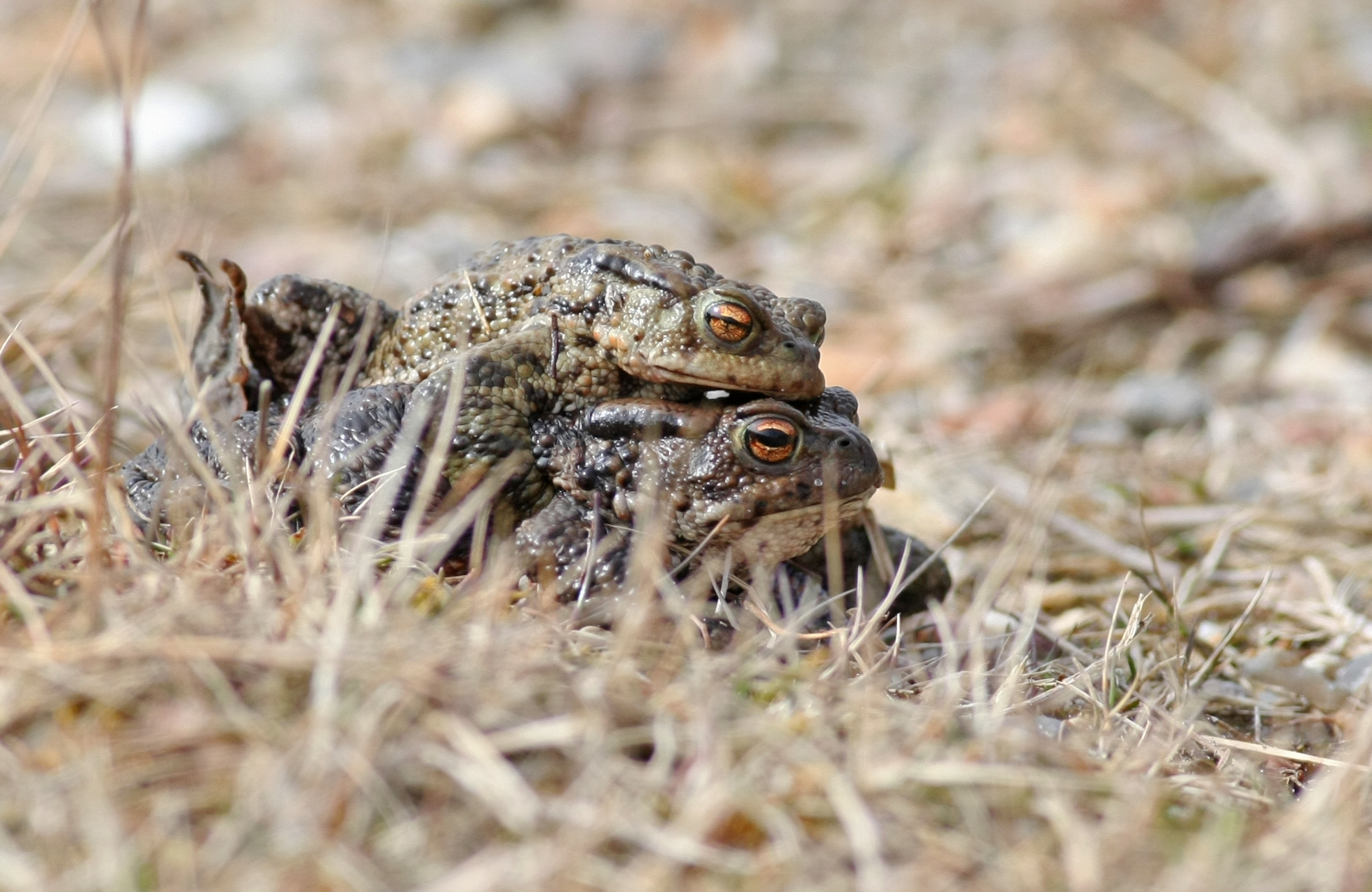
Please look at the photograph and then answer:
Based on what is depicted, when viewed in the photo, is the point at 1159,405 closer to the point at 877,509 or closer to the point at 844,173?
the point at 877,509

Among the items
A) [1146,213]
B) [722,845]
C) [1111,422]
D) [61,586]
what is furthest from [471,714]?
[1146,213]

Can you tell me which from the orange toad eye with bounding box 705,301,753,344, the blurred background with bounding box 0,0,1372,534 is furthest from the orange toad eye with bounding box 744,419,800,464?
the blurred background with bounding box 0,0,1372,534

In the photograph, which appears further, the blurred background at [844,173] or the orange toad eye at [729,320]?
the blurred background at [844,173]

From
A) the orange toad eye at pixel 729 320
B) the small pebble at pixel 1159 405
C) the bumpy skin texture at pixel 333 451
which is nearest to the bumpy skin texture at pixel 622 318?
the orange toad eye at pixel 729 320

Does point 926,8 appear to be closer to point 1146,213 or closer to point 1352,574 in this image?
point 1146,213

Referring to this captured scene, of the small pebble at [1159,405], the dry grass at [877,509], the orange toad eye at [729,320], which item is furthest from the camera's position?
the small pebble at [1159,405]

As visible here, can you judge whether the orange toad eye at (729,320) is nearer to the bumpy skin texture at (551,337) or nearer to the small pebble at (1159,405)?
the bumpy skin texture at (551,337)

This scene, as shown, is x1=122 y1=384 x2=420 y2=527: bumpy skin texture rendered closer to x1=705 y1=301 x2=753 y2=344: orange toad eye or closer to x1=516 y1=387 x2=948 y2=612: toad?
x1=516 y1=387 x2=948 y2=612: toad
